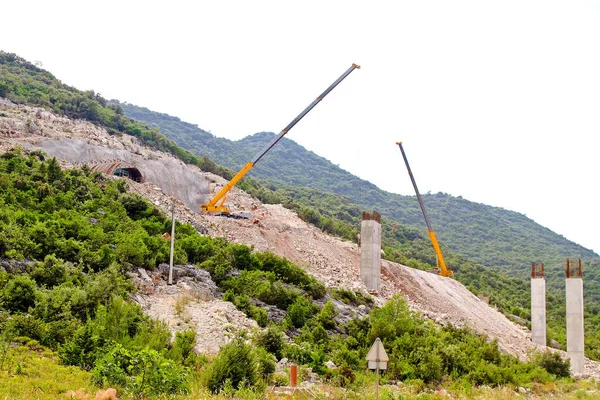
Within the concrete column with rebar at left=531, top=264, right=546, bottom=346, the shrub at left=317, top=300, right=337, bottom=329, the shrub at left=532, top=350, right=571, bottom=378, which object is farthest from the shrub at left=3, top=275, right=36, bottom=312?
the concrete column with rebar at left=531, top=264, right=546, bottom=346

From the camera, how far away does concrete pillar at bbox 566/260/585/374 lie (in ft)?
124

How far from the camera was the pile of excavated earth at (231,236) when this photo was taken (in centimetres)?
3185

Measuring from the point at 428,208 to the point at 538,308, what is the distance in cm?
10948

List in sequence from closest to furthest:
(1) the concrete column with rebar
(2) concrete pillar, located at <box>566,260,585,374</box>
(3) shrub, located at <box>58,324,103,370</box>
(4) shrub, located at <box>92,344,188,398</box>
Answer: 1. (4) shrub, located at <box>92,344,188,398</box>
2. (3) shrub, located at <box>58,324,103,370</box>
3. (2) concrete pillar, located at <box>566,260,585,374</box>
4. (1) the concrete column with rebar

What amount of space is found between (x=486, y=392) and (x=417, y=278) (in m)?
28.8

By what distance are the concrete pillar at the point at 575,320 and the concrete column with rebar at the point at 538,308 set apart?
164 inches

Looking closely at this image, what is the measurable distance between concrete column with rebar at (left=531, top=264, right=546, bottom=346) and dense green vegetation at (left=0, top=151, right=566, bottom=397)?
609 inches

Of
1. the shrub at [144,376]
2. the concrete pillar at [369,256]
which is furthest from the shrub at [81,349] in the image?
the concrete pillar at [369,256]

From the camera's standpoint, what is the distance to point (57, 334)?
1728cm

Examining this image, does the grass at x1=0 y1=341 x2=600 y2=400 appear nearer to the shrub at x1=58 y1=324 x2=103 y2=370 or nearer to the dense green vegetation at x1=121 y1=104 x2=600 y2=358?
the shrub at x1=58 y1=324 x2=103 y2=370

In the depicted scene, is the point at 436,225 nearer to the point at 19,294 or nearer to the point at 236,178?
the point at 236,178

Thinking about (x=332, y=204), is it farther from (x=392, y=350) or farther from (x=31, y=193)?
(x=392, y=350)

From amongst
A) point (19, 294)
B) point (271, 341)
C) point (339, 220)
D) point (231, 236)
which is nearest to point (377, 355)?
point (271, 341)

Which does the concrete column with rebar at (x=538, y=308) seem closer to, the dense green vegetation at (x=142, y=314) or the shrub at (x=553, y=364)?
the shrub at (x=553, y=364)
